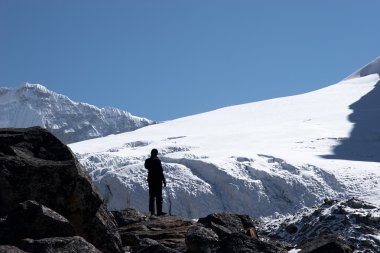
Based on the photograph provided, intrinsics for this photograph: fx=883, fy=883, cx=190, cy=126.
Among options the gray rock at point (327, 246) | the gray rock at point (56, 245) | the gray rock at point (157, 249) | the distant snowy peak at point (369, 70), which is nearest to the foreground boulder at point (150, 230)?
the gray rock at point (157, 249)

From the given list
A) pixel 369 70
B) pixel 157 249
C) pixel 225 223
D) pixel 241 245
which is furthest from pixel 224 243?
pixel 369 70

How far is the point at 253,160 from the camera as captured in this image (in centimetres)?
7488

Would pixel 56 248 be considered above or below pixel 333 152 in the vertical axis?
below

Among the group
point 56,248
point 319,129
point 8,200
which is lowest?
point 56,248

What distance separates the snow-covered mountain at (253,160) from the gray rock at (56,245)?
116ft

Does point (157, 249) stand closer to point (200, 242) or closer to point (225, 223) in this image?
point (200, 242)

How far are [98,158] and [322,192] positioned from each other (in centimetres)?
2041

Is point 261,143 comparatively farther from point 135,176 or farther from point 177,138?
point 135,176

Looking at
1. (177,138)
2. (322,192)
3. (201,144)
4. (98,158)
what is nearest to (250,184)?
(322,192)

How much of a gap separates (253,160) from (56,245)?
6626 centimetres

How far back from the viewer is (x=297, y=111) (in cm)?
11506

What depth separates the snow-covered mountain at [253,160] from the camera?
220 feet

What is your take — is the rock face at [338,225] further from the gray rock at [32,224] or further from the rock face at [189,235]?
the gray rock at [32,224]

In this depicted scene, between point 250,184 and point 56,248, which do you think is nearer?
point 56,248
